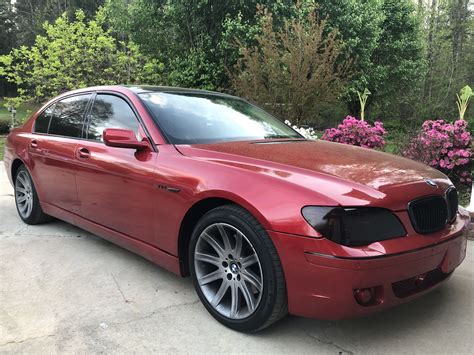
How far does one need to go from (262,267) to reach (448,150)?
16.1 ft

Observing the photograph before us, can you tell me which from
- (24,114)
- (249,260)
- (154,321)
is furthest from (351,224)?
(24,114)

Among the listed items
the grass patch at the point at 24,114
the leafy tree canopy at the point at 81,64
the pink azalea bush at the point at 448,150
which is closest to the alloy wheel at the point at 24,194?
the pink azalea bush at the point at 448,150

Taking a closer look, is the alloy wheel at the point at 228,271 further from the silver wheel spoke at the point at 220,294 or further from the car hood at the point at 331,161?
the car hood at the point at 331,161

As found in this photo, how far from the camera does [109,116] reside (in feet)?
12.6

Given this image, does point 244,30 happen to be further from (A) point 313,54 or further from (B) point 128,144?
(B) point 128,144

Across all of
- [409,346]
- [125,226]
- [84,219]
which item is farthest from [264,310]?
[84,219]

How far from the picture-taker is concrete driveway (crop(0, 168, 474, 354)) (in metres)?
2.58

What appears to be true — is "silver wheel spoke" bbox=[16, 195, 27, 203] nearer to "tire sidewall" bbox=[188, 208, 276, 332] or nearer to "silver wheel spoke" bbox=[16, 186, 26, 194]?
"silver wheel spoke" bbox=[16, 186, 26, 194]

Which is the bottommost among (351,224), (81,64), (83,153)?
(351,224)

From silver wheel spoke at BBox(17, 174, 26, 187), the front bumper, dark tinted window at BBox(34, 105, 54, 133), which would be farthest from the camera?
silver wheel spoke at BBox(17, 174, 26, 187)

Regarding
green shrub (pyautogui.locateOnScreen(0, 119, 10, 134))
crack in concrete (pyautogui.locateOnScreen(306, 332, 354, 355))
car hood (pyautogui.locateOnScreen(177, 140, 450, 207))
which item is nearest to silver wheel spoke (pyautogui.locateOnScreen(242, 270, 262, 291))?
crack in concrete (pyautogui.locateOnScreen(306, 332, 354, 355))

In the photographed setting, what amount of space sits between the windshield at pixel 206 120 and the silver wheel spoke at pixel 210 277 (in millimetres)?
992

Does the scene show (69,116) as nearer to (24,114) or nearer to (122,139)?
(122,139)

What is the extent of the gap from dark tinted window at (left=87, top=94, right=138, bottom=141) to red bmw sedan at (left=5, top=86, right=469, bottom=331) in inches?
0.6
